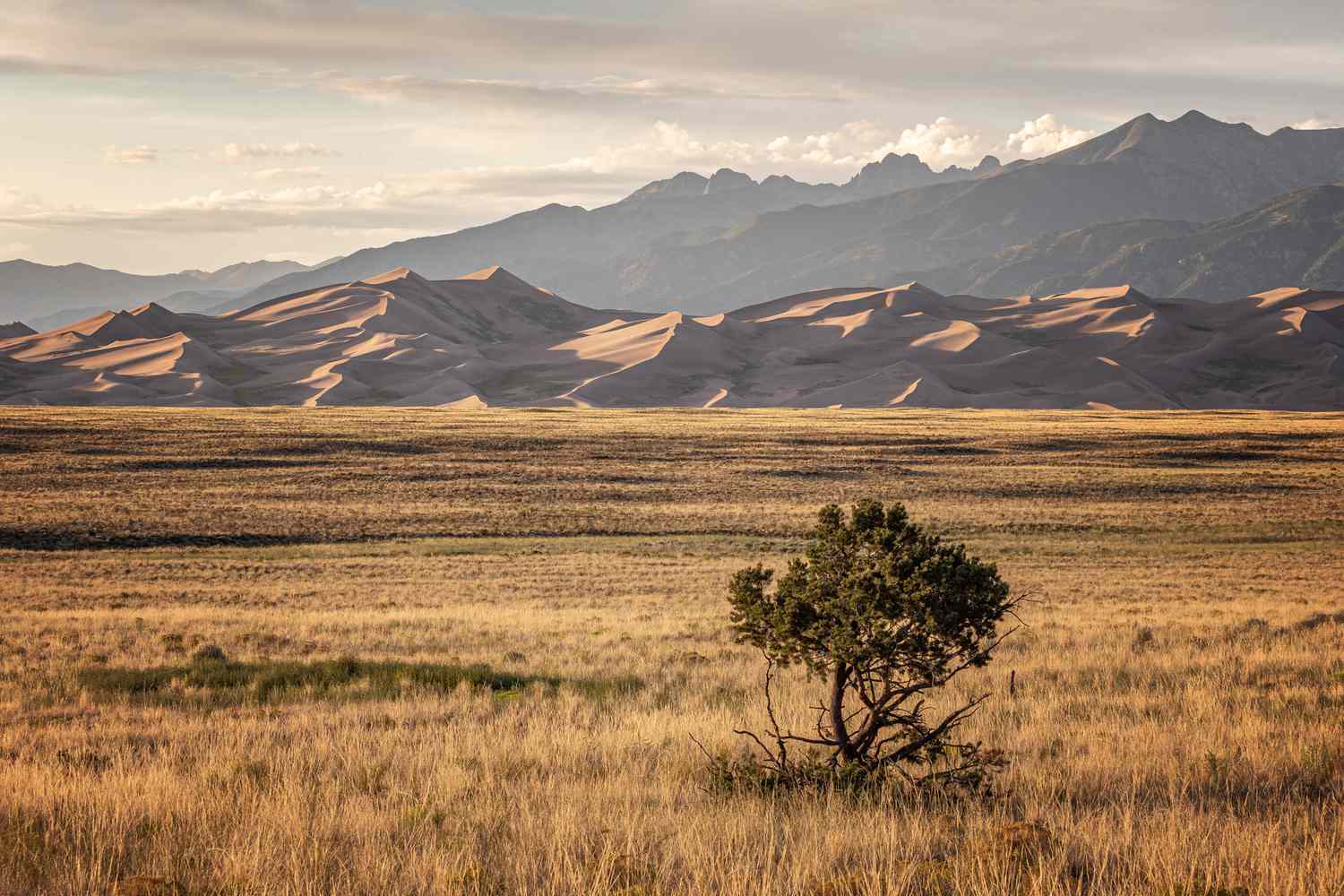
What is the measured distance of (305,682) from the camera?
13555mm

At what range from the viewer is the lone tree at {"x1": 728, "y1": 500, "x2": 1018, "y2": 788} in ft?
23.7

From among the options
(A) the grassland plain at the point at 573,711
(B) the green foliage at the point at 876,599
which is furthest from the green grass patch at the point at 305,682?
(B) the green foliage at the point at 876,599

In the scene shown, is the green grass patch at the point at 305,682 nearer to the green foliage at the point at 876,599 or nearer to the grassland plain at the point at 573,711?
the grassland plain at the point at 573,711

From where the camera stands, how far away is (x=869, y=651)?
724cm

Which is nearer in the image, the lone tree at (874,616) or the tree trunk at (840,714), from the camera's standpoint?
the lone tree at (874,616)

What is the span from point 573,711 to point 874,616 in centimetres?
534

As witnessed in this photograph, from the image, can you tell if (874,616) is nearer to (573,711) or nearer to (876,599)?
(876,599)

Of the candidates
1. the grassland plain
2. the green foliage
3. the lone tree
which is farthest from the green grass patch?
the green foliage

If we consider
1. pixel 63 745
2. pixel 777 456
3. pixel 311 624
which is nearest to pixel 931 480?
pixel 777 456

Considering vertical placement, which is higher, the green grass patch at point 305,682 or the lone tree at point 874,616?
the lone tree at point 874,616

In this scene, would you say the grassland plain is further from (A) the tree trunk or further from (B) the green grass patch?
(A) the tree trunk

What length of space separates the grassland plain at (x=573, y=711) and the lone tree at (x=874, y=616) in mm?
616

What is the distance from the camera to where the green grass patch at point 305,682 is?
1259 centimetres

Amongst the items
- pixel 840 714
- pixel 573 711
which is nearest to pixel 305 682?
pixel 573 711
